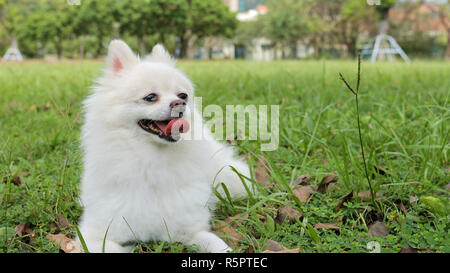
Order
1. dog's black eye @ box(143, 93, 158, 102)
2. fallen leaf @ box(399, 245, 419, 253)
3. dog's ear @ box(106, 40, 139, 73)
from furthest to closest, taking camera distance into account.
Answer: dog's ear @ box(106, 40, 139, 73)
dog's black eye @ box(143, 93, 158, 102)
fallen leaf @ box(399, 245, 419, 253)

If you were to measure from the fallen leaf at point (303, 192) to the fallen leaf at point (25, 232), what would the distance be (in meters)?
1.52

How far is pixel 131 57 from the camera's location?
2031 millimetres

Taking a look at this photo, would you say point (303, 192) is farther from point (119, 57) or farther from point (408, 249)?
point (119, 57)

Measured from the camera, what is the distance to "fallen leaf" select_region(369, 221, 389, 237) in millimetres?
1887

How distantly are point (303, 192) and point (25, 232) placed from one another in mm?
1637

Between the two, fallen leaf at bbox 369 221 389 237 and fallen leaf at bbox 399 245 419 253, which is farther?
fallen leaf at bbox 369 221 389 237

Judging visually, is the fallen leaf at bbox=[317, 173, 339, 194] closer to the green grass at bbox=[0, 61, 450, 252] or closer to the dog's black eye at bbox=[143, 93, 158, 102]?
the green grass at bbox=[0, 61, 450, 252]

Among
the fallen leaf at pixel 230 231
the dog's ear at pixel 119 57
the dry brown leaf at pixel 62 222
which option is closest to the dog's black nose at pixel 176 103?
the dog's ear at pixel 119 57

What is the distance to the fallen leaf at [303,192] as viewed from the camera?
7.51 ft

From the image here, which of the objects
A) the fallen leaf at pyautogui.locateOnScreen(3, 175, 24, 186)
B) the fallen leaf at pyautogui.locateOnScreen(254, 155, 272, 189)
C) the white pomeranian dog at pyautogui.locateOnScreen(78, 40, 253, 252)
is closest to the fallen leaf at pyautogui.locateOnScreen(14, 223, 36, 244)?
the white pomeranian dog at pyautogui.locateOnScreen(78, 40, 253, 252)

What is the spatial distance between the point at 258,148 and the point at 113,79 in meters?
1.47
